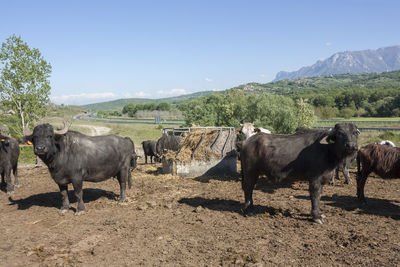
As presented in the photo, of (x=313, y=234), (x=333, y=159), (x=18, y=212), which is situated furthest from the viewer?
(x=18, y=212)

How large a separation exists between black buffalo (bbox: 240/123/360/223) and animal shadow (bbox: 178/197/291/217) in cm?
53

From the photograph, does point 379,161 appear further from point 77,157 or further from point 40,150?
point 40,150

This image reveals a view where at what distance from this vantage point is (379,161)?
7863 mm

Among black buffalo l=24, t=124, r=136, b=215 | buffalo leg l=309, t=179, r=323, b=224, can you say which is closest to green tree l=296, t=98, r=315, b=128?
buffalo leg l=309, t=179, r=323, b=224

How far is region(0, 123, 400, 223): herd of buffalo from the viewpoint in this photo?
21.7 feet

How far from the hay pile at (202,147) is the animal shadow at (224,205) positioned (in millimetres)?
3741

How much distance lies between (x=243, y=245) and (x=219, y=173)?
23.2 feet

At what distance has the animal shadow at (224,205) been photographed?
7.47 metres

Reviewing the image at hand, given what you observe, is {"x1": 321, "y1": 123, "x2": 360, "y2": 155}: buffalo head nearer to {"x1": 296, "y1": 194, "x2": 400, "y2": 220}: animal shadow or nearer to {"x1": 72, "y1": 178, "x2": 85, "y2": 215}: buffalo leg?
{"x1": 296, "y1": 194, "x2": 400, "y2": 220}: animal shadow

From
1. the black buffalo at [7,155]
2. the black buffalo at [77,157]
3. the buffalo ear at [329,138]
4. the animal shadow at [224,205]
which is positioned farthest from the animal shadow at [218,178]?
the black buffalo at [7,155]

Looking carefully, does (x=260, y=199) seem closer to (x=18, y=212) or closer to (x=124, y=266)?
(x=124, y=266)

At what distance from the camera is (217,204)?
8297 millimetres

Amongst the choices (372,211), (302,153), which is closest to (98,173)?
(302,153)

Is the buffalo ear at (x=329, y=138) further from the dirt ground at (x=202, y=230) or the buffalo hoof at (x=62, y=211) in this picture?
the buffalo hoof at (x=62, y=211)
